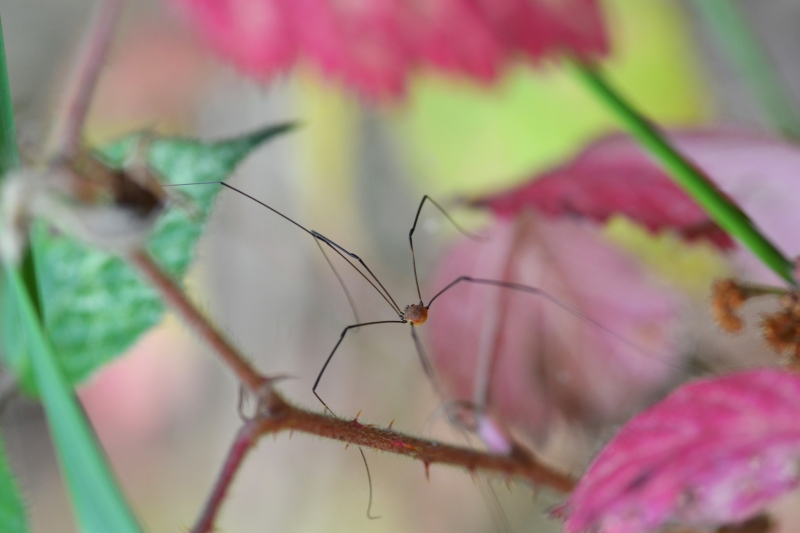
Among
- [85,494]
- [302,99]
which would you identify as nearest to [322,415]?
[85,494]

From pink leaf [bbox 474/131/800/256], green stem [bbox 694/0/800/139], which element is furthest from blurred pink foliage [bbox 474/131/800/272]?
green stem [bbox 694/0/800/139]

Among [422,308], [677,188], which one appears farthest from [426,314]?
[677,188]

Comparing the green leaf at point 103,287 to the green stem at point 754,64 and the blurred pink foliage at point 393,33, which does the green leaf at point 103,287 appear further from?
the green stem at point 754,64

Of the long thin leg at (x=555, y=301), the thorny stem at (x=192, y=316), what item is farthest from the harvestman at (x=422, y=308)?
the thorny stem at (x=192, y=316)

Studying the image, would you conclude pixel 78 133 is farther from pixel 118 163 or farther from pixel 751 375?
pixel 751 375

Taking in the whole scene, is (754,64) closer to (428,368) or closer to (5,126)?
(428,368)
